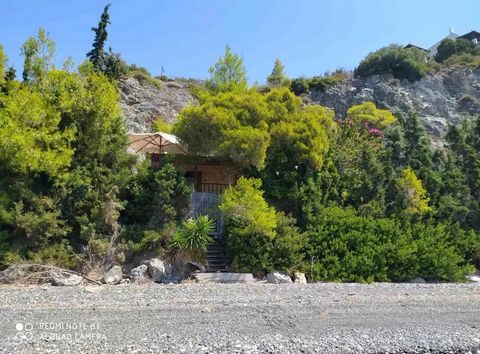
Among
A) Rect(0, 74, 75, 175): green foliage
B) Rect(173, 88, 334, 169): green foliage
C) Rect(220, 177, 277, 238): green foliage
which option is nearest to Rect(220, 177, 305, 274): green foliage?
Rect(220, 177, 277, 238): green foliage

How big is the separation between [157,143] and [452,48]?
48417 mm

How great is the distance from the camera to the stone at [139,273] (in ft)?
43.6

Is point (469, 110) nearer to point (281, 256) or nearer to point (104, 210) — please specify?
point (281, 256)

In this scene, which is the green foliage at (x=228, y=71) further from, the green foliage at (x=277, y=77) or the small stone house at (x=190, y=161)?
the green foliage at (x=277, y=77)

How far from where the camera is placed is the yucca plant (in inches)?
551

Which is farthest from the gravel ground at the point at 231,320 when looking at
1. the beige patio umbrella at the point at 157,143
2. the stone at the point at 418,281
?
the beige patio umbrella at the point at 157,143

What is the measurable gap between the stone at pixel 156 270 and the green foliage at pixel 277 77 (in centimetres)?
3087

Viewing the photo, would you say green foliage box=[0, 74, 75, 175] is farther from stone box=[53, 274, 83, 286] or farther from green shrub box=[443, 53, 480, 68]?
green shrub box=[443, 53, 480, 68]

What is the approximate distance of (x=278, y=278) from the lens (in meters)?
13.9

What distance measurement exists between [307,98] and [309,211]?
27.9m

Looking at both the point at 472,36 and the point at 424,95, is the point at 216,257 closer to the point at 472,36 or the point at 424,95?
the point at 424,95

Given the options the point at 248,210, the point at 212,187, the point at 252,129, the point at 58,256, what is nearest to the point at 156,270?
the point at 58,256

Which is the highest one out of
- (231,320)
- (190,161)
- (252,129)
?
(252,129)

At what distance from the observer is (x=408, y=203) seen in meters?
17.5
